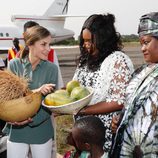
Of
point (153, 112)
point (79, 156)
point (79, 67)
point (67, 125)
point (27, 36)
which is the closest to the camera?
point (153, 112)

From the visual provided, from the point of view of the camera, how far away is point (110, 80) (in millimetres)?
2633

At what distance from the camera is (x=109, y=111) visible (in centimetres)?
264

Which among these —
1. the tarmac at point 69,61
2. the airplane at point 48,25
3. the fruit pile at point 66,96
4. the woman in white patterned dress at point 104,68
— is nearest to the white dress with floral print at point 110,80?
the woman in white patterned dress at point 104,68

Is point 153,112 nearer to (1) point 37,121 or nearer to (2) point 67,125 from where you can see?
(1) point 37,121

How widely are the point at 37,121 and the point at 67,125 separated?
356 cm

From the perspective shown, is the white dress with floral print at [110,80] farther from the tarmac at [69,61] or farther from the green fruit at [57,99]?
the tarmac at [69,61]

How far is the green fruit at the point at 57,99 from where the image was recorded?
2.52m

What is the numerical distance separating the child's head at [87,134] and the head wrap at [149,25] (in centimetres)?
67

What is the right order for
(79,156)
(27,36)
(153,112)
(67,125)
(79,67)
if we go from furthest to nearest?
(67,125) → (27,36) → (79,67) → (79,156) → (153,112)

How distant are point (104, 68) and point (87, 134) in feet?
1.64

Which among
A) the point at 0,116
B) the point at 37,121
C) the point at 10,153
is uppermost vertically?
the point at 0,116

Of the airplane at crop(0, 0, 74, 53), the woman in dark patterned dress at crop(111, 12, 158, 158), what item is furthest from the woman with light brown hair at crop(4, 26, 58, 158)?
the airplane at crop(0, 0, 74, 53)

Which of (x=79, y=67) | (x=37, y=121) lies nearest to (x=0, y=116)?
(x=37, y=121)

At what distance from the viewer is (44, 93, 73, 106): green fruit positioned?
2516 mm
